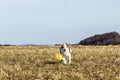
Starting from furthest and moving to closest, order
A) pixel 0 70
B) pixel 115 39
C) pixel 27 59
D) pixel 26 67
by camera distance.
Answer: pixel 115 39, pixel 27 59, pixel 26 67, pixel 0 70

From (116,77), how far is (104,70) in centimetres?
235

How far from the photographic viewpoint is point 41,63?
23234 millimetres

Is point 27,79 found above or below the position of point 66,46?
below

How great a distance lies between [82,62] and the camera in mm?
23734

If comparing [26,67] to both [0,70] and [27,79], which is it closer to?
[0,70]

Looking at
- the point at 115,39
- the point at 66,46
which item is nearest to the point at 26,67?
the point at 66,46

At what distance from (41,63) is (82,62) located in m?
2.38

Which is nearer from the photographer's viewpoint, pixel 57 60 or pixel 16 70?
pixel 16 70

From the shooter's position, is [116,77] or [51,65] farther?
[51,65]

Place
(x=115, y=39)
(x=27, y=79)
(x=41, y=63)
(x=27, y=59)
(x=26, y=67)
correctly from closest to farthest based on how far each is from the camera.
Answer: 1. (x=27, y=79)
2. (x=26, y=67)
3. (x=41, y=63)
4. (x=27, y=59)
5. (x=115, y=39)

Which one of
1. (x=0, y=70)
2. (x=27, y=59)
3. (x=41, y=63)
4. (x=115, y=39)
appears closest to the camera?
(x=0, y=70)

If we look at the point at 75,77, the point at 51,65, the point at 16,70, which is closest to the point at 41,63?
the point at 51,65

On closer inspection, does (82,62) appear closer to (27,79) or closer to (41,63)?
(41,63)

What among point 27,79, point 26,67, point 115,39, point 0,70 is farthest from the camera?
point 115,39
